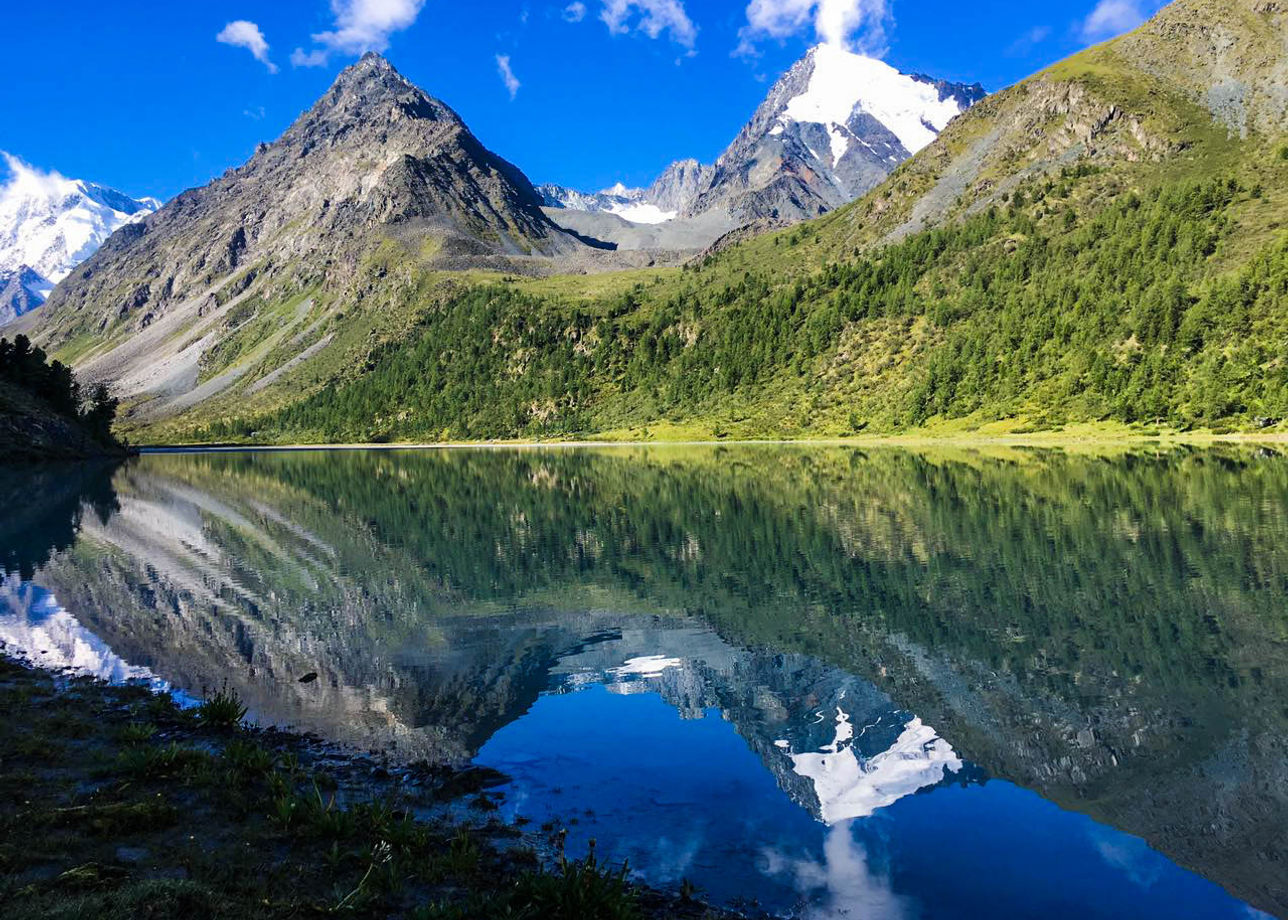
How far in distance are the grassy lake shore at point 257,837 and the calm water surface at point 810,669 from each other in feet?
5.94

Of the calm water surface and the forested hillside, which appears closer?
the calm water surface

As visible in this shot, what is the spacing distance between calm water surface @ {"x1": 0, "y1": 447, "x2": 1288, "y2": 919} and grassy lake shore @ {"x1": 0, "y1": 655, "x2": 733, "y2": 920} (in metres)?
1.81

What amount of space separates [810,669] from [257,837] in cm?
1866

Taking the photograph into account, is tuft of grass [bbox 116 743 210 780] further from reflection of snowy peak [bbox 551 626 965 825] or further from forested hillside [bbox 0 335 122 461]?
forested hillside [bbox 0 335 122 461]

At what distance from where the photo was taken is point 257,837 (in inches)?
561

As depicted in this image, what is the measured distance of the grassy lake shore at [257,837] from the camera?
37.3ft

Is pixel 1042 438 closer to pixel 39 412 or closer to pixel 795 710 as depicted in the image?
pixel 795 710

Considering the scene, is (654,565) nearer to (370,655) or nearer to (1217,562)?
(370,655)

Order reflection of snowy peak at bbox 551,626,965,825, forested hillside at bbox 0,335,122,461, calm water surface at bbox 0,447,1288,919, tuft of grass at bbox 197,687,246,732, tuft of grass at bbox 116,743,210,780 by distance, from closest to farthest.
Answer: calm water surface at bbox 0,447,1288,919 → tuft of grass at bbox 116,743,210,780 → reflection of snowy peak at bbox 551,626,965,825 → tuft of grass at bbox 197,687,246,732 → forested hillside at bbox 0,335,122,461

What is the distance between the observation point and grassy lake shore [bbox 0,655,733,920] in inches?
448

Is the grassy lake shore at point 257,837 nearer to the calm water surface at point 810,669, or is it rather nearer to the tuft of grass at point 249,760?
the tuft of grass at point 249,760

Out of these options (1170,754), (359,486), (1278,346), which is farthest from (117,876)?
(1278,346)

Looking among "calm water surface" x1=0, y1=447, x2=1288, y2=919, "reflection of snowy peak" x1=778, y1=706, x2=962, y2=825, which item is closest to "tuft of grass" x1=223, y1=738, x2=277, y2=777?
"calm water surface" x1=0, y1=447, x2=1288, y2=919

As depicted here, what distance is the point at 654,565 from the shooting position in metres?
47.2
